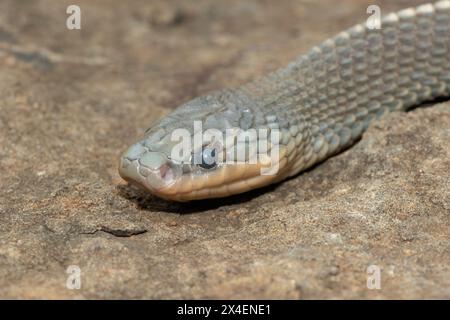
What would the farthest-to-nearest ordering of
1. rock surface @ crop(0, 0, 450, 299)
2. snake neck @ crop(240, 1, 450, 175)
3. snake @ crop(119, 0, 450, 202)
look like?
snake neck @ crop(240, 1, 450, 175) < snake @ crop(119, 0, 450, 202) < rock surface @ crop(0, 0, 450, 299)

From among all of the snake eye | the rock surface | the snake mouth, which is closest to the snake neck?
the rock surface

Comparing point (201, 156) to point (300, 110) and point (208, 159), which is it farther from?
point (300, 110)

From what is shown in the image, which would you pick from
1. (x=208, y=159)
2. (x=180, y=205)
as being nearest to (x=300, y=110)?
(x=208, y=159)

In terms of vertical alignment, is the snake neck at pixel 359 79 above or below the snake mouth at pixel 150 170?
above

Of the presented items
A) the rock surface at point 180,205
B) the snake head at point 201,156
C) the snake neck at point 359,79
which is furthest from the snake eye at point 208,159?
the snake neck at point 359,79

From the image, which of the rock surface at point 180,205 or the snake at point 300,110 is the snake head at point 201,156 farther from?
the rock surface at point 180,205

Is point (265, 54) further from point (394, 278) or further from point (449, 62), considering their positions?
point (394, 278)

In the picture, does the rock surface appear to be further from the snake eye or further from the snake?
the snake eye
